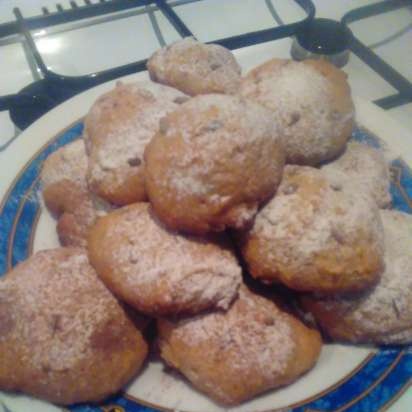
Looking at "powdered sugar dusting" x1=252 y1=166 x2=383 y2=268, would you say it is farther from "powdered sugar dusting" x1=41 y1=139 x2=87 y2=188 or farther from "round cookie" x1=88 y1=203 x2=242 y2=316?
"powdered sugar dusting" x1=41 y1=139 x2=87 y2=188

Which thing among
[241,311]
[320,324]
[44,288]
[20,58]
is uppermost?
[20,58]

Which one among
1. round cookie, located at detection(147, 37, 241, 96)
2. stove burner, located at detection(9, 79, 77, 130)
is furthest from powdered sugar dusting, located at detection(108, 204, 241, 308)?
stove burner, located at detection(9, 79, 77, 130)

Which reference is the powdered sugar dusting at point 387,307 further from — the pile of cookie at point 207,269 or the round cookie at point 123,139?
the round cookie at point 123,139

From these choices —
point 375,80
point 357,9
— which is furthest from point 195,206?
point 357,9

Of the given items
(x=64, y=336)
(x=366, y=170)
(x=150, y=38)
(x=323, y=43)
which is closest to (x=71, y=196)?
(x=64, y=336)

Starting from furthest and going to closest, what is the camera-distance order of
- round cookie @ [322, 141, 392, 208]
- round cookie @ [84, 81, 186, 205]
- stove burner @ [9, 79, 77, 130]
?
stove burner @ [9, 79, 77, 130]
round cookie @ [322, 141, 392, 208]
round cookie @ [84, 81, 186, 205]

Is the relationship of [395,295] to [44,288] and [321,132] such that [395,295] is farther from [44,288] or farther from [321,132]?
[44,288]

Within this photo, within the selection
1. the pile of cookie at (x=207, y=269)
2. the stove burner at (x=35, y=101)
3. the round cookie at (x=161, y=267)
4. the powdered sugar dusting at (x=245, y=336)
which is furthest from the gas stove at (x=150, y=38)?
the powdered sugar dusting at (x=245, y=336)
